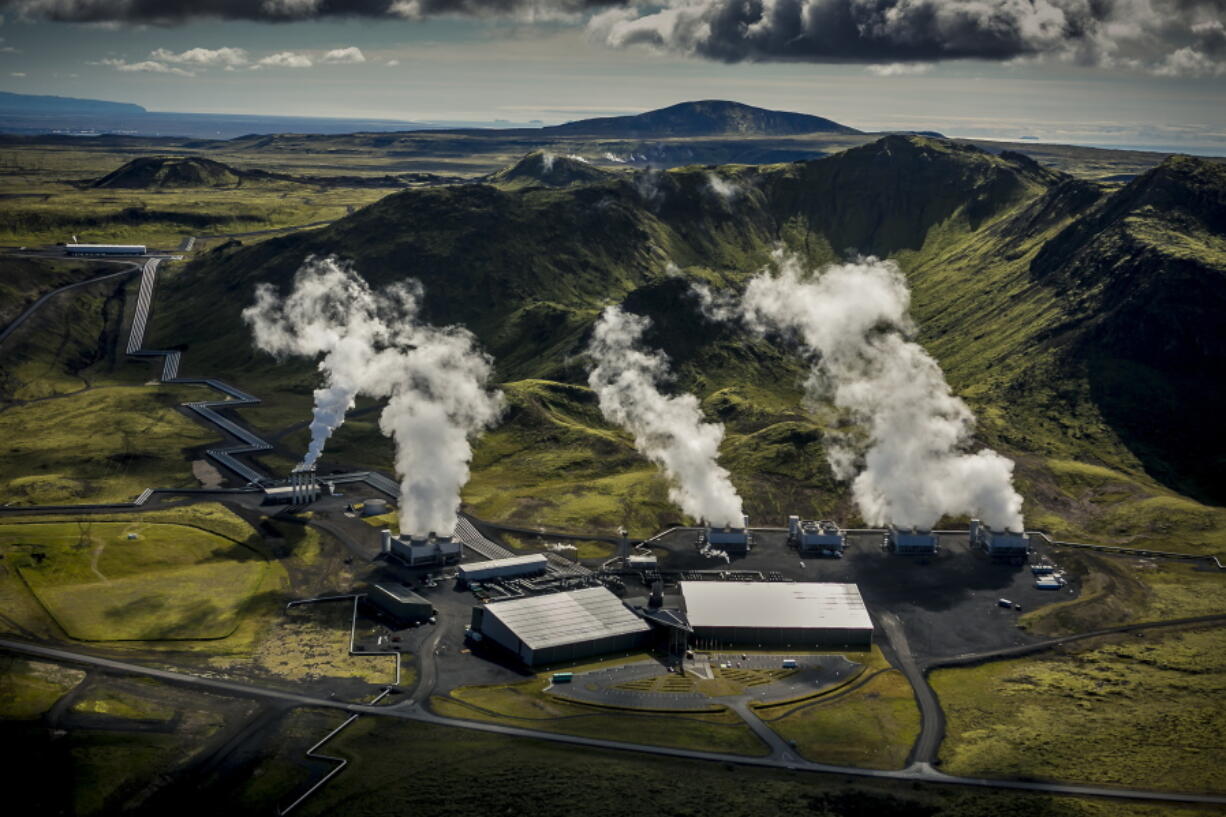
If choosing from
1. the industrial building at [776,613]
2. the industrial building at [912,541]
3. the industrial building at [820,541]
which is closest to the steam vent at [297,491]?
the industrial building at [776,613]

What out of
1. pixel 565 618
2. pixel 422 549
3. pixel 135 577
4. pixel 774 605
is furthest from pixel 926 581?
pixel 135 577

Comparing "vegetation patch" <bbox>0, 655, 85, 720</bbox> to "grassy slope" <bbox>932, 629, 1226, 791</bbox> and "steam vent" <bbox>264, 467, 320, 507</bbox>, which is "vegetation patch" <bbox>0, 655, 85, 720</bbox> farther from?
"grassy slope" <bbox>932, 629, 1226, 791</bbox>

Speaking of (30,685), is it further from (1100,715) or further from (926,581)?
(1100,715)

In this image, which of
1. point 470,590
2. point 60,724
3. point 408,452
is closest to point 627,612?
point 470,590

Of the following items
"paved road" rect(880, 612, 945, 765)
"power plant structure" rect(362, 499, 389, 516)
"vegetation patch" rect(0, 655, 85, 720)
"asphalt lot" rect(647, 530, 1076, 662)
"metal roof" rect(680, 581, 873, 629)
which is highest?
"power plant structure" rect(362, 499, 389, 516)

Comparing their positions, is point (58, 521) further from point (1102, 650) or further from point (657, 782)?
point (1102, 650)

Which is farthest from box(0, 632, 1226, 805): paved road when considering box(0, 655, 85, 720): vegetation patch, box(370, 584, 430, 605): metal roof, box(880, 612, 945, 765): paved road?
box(370, 584, 430, 605): metal roof

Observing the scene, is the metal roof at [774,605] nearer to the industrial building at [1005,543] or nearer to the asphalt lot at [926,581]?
the asphalt lot at [926,581]
